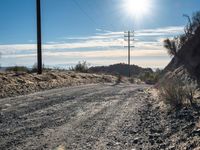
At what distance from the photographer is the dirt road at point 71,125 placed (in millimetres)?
11047

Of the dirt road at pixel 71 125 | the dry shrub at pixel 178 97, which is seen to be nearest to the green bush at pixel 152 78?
the dry shrub at pixel 178 97

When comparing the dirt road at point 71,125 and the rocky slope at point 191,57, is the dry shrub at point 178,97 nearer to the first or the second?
the dirt road at point 71,125

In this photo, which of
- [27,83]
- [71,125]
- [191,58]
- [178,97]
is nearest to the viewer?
[71,125]

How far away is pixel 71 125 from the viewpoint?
13844 millimetres

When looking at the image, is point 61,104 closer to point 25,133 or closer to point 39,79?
point 25,133

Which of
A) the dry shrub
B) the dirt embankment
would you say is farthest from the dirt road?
the dirt embankment

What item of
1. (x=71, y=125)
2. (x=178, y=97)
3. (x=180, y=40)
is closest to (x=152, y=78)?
(x=180, y=40)

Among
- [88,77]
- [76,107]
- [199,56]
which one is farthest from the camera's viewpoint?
[88,77]

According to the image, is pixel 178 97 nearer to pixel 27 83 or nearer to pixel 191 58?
pixel 27 83

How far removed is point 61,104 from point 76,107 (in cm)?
138

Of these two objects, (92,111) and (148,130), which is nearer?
(148,130)

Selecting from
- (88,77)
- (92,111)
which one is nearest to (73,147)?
(92,111)

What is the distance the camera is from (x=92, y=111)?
17516 millimetres

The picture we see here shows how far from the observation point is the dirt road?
11047 mm
